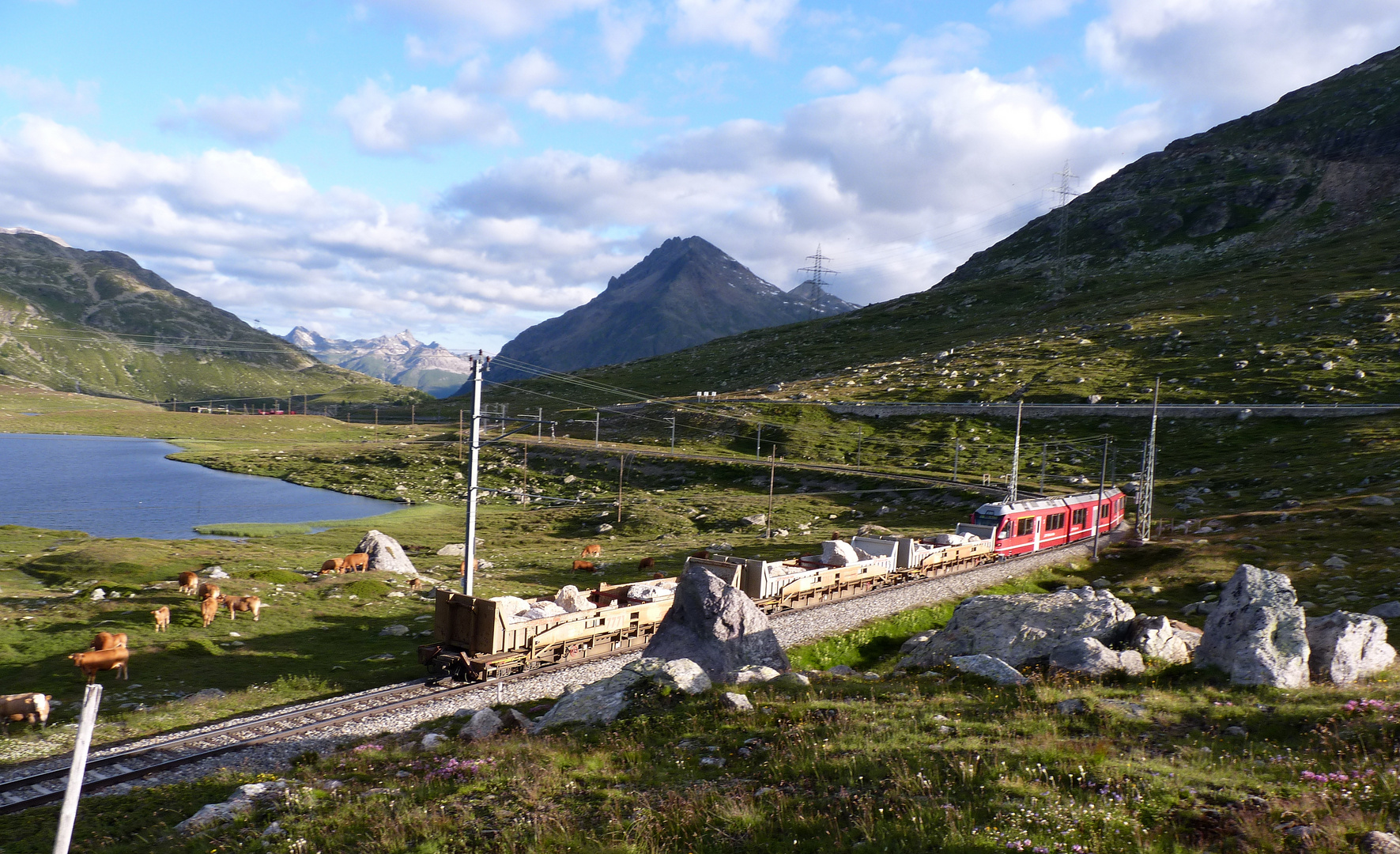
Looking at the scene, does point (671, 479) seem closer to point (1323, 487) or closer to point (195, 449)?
point (1323, 487)

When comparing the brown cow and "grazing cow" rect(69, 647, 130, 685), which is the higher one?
the brown cow

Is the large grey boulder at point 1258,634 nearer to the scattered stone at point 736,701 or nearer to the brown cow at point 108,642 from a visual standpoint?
the scattered stone at point 736,701

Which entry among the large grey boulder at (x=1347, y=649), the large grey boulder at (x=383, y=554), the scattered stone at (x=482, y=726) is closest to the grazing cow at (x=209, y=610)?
the large grey boulder at (x=383, y=554)

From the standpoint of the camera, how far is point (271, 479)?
11512 cm

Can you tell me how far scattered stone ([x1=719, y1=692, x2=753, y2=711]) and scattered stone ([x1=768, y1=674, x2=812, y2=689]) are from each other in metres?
2.41

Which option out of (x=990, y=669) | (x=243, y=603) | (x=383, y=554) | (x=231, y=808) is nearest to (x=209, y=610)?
(x=243, y=603)

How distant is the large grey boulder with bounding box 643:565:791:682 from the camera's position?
24.1 metres

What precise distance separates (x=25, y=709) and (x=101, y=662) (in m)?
3.72

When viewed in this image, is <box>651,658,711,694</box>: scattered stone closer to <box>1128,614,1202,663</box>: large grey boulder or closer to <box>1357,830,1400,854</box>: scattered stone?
<box>1357,830,1400,854</box>: scattered stone

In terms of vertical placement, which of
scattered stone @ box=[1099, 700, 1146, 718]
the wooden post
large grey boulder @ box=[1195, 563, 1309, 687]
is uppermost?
the wooden post

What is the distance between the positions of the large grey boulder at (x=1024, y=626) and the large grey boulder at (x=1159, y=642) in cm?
79

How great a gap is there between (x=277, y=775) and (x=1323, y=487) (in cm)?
7598

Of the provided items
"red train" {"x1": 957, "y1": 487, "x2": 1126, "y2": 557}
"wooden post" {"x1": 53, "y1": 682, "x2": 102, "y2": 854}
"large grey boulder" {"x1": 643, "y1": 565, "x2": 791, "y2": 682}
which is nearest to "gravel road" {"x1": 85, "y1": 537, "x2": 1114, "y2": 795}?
"large grey boulder" {"x1": 643, "y1": 565, "x2": 791, "y2": 682}

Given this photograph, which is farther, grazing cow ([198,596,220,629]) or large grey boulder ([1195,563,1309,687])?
grazing cow ([198,596,220,629])
